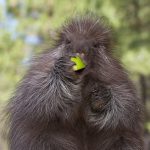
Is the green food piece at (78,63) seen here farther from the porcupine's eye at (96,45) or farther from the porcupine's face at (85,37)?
the porcupine's eye at (96,45)

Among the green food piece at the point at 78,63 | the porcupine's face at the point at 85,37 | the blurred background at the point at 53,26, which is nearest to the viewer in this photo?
the green food piece at the point at 78,63

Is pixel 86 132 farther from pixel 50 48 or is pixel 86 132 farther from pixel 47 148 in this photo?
pixel 50 48

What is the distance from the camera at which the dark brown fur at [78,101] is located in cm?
291

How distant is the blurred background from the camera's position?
37.4 feet

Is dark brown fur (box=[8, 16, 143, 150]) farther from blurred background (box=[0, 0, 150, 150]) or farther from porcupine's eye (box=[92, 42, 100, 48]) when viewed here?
blurred background (box=[0, 0, 150, 150])

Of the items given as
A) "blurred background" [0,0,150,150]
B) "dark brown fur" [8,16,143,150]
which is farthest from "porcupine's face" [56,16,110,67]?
"blurred background" [0,0,150,150]

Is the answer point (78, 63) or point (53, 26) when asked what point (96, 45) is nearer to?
point (78, 63)

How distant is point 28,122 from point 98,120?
437mm

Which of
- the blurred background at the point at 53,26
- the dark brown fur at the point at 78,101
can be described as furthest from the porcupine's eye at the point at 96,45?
the blurred background at the point at 53,26

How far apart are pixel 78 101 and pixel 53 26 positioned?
9.09 m

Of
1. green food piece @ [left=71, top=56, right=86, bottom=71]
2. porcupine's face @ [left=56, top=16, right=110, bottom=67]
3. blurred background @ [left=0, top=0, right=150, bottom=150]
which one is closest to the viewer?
green food piece @ [left=71, top=56, right=86, bottom=71]

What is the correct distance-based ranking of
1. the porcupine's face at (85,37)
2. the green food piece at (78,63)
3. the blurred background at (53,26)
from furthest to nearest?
the blurred background at (53,26), the porcupine's face at (85,37), the green food piece at (78,63)

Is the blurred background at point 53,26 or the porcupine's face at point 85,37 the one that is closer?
the porcupine's face at point 85,37

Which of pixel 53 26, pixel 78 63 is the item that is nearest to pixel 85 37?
pixel 78 63
